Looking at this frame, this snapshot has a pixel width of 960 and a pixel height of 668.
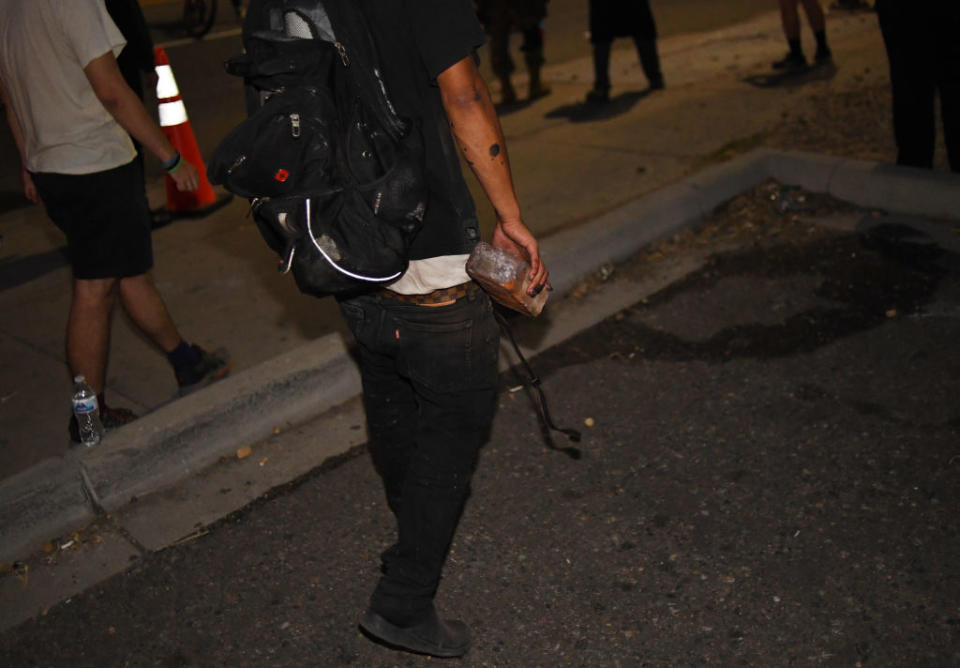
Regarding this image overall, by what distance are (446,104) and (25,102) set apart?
85.5 inches

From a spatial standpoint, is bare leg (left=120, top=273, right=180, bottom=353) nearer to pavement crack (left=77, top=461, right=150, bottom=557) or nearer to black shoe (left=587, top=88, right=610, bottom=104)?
pavement crack (left=77, top=461, right=150, bottom=557)

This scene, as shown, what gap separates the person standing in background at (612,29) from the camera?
8625 millimetres

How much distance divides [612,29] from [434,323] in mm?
6944

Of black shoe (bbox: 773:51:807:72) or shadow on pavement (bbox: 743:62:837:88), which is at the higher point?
black shoe (bbox: 773:51:807:72)

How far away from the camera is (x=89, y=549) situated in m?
3.45

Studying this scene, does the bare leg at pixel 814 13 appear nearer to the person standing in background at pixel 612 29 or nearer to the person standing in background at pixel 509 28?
the person standing in background at pixel 612 29

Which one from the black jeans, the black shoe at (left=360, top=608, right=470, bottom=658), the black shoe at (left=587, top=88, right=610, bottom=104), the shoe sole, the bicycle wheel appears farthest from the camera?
the bicycle wheel

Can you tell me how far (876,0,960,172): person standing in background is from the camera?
520 cm

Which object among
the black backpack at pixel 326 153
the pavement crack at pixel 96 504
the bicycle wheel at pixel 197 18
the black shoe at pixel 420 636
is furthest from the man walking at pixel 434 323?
the bicycle wheel at pixel 197 18

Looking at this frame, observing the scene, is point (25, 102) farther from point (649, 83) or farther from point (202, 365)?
point (649, 83)

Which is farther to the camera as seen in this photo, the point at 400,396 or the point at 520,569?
the point at 520,569

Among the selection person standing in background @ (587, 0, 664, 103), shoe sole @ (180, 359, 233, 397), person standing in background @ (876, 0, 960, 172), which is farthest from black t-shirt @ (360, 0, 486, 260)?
person standing in background @ (587, 0, 664, 103)

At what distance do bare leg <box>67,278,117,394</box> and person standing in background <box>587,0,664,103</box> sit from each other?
594 centimetres

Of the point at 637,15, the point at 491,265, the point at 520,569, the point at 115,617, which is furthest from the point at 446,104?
the point at 637,15
